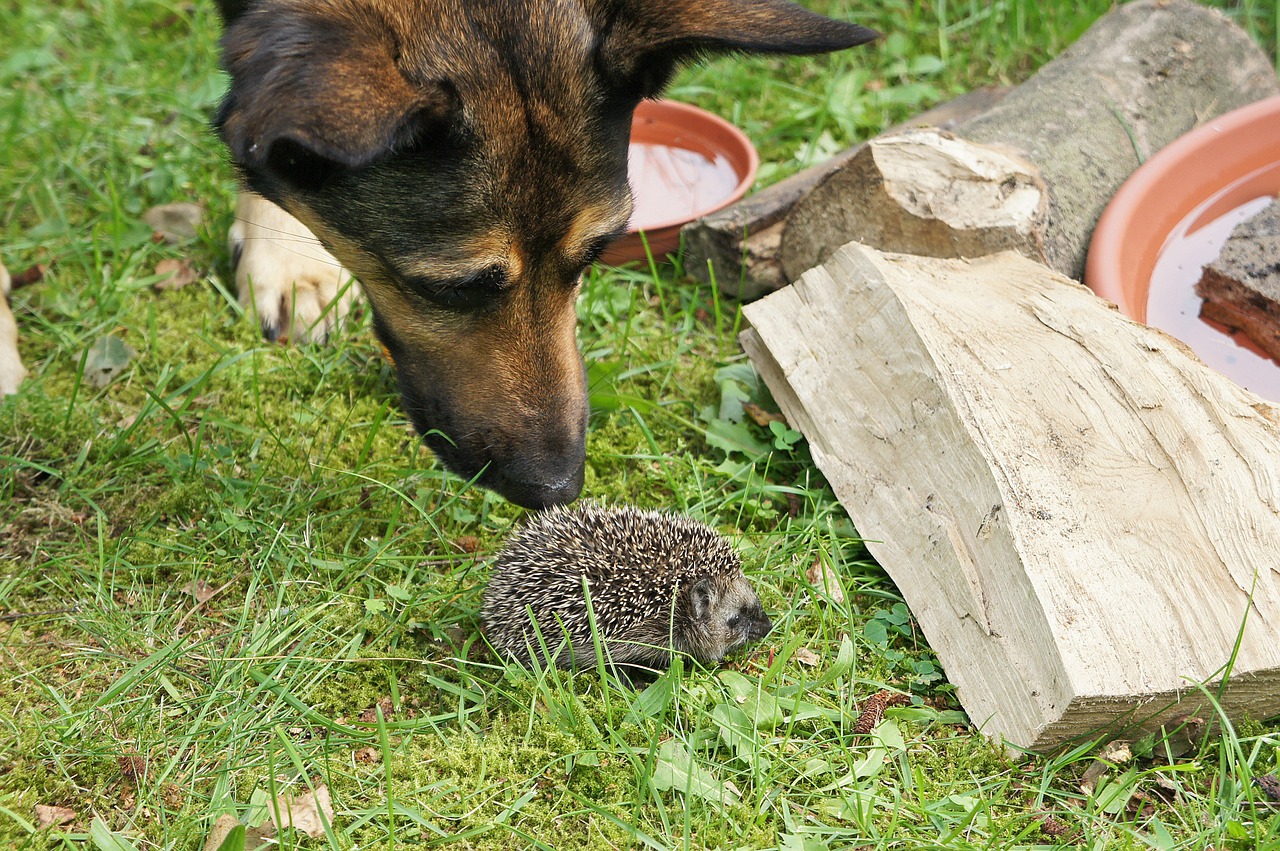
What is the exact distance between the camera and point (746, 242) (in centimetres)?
472

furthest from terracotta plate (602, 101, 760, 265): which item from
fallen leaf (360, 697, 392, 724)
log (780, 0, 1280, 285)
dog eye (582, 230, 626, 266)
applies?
fallen leaf (360, 697, 392, 724)

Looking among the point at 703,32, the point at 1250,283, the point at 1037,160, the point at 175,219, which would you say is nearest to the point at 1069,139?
the point at 1037,160

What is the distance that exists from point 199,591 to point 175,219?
2508mm

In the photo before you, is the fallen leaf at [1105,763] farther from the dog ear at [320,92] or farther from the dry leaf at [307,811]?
the dog ear at [320,92]

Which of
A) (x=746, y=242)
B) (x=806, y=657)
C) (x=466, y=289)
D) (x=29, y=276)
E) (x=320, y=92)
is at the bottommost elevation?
(x=29, y=276)

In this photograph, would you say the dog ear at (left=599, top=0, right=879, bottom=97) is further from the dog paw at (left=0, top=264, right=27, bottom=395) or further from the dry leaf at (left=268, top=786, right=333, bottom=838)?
the dog paw at (left=0, top=264, right=27, bottom=395)

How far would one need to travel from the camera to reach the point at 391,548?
366 centimetres

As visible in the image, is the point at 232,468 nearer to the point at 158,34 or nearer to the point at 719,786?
the point at 719,786

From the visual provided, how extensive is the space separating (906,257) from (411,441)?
204cm

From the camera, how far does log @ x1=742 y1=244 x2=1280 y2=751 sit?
9.56ft

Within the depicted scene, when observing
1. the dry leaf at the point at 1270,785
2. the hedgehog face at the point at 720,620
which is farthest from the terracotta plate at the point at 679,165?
→ the dry leaf at the point at 1270,785

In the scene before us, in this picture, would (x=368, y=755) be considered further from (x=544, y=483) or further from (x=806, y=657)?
(x=806, y=657)

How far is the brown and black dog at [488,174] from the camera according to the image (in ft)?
9.48

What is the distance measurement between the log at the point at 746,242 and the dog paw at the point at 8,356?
2.90 m
